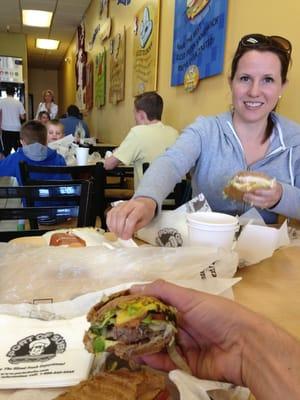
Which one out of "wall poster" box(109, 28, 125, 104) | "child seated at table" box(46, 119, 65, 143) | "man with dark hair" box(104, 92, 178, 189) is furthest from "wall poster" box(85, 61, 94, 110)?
"man with dark hair" box(104, 92, 178, 189)

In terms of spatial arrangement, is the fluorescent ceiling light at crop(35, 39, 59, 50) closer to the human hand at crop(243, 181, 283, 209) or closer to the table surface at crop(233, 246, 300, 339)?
the human hand at crop(243, 181, 283, 209)

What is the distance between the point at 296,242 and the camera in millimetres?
1078

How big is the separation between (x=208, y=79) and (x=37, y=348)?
89.6 inches

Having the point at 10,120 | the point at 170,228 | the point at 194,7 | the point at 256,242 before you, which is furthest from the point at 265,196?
the point at 10,120

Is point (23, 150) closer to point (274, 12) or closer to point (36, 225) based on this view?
point (36, 225)

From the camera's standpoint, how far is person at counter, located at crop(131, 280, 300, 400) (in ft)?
1.40

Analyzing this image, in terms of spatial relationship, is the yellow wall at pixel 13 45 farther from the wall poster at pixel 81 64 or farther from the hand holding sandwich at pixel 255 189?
the hand holding sandwich at pixel 255 189

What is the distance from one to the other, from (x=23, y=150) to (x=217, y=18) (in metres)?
1.43

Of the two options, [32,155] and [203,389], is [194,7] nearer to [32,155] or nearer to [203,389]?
[32,155]

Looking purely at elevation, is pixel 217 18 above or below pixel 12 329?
above

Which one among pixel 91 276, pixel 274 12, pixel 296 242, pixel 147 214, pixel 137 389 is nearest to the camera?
pixel 137 389

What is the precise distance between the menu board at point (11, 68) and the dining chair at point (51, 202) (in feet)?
28.6

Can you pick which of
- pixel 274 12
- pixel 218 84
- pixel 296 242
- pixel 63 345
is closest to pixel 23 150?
pixel 218 84

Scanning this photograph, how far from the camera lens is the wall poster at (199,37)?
2297mm
